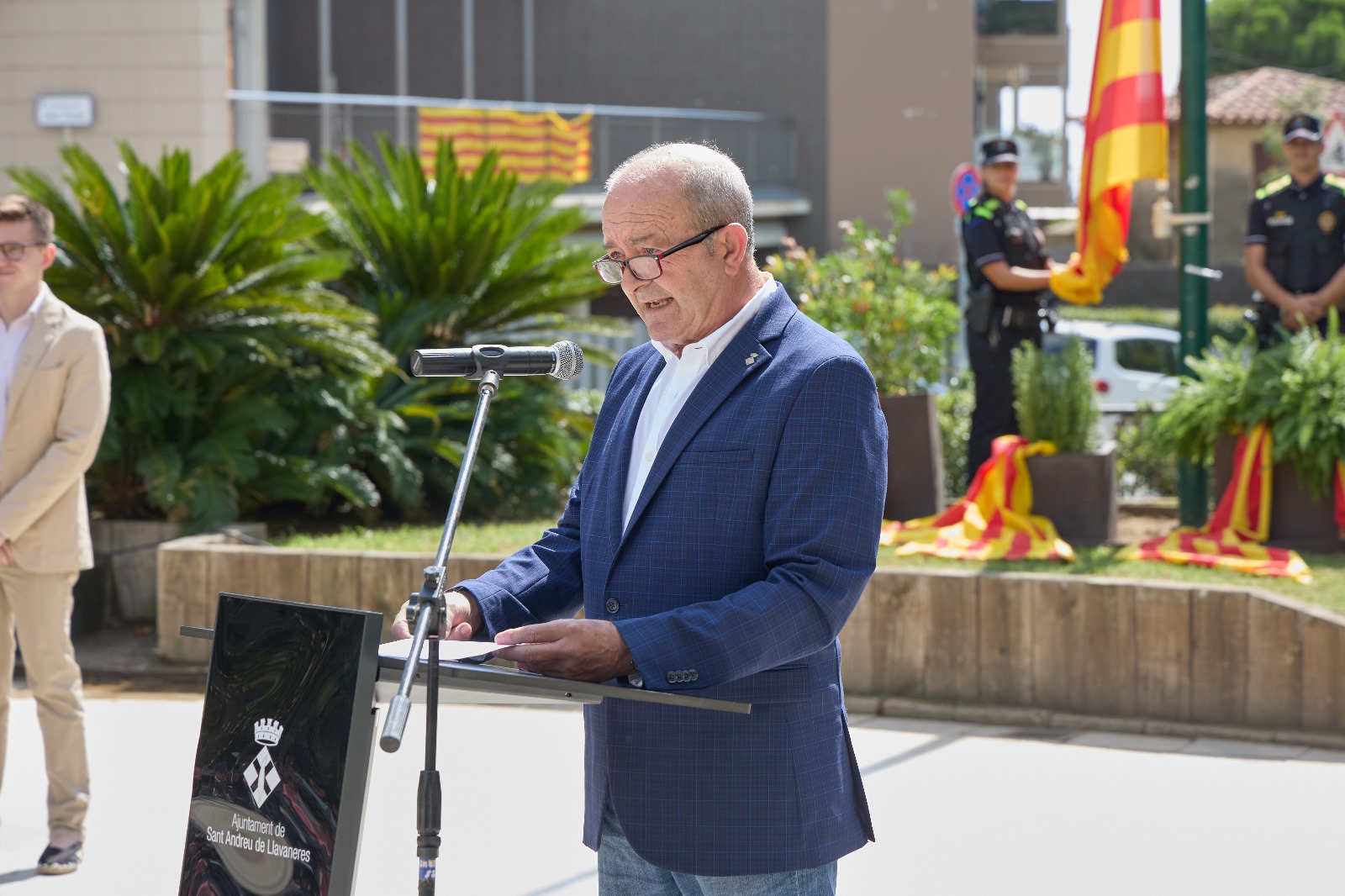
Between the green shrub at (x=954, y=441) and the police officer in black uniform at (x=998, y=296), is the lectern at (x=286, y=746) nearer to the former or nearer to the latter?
the police officer in black uniform at (x=998, y=296)

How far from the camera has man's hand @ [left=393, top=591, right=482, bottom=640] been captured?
2.55 metres

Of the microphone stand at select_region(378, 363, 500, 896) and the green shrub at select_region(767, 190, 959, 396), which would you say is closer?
the microphone stand at select_region(378, 363, 500, 896)

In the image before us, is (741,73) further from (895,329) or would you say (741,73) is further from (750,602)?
(750,602)

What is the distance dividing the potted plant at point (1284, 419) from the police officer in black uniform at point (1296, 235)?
1.66 feet

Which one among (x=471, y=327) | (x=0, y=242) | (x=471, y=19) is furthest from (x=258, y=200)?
(x=471, y=19)

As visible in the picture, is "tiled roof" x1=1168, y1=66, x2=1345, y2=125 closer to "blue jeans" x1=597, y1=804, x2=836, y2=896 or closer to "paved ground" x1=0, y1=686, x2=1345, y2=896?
"paved ground" x1=0, y1=686, x2=1345, y2=896

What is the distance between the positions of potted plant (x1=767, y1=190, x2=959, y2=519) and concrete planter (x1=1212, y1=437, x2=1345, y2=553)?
173 centimetres

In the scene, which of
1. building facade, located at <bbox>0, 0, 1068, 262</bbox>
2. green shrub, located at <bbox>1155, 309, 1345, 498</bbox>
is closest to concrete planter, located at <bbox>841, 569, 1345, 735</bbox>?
green shrub, located at <bbox>1155, 309, 1345, 498</bbox>

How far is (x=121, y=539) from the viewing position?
30.2 ft

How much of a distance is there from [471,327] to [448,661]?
8383 millimetres

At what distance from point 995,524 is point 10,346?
4.72 meters

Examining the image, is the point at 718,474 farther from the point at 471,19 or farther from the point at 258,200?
the point at 471,19

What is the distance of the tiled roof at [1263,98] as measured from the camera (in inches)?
1614

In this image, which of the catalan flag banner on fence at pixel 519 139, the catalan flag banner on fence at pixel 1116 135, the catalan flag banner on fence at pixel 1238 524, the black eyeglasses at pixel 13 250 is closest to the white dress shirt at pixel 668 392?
the black eyeglasses at pixel 13 250
